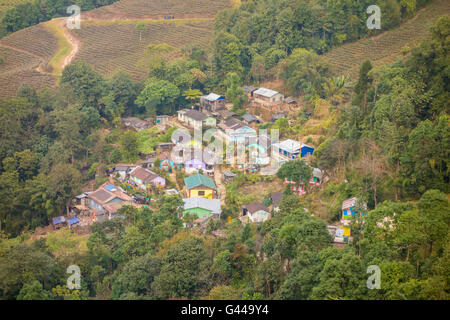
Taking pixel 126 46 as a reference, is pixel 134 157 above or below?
below

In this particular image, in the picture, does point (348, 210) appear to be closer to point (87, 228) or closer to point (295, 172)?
point (295, 172)

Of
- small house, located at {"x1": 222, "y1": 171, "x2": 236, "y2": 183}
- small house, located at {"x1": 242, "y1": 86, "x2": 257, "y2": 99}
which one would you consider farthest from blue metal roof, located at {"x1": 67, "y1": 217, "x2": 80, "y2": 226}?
small house, located at {"x1": 242, "y1": 86, "x2": 257, "y2": 99}

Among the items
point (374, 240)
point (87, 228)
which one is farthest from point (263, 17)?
point (374, 240)

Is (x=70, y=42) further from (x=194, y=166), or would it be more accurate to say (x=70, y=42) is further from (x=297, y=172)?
(x=297, y=172)

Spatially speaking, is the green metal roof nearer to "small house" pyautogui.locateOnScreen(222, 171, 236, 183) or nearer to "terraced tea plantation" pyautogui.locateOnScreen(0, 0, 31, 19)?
"small house" pyautogui.locateOnScreen(222, 171, 236, 183)

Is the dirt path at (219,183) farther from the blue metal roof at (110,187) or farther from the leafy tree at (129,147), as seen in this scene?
the blue metal roof at (110,187)

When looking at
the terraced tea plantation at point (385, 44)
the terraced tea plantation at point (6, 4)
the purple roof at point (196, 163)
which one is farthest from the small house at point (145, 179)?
the terraced tea plantation at point (6, 4)

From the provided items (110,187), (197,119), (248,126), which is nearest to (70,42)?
(197,119)
